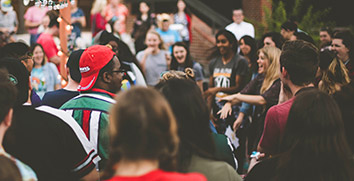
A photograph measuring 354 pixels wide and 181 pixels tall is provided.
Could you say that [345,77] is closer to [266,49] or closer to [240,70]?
[266,49]

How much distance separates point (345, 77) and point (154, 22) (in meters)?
9.34

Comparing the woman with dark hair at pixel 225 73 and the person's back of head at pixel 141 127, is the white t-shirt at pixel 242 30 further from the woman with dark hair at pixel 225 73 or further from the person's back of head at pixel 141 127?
the person's back of head at pixel 141 127

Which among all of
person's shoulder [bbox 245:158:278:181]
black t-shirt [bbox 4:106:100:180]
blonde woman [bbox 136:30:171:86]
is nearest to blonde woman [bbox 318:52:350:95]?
person's shoulder [bbox 245:158:278:181]

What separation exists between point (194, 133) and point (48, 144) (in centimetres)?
111

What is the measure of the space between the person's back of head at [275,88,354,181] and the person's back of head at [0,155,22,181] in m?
1.49

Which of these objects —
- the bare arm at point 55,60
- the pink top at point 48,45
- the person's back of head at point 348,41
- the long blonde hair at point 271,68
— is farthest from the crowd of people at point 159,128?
the pink top at point 48,45

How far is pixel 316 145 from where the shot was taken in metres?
2.72

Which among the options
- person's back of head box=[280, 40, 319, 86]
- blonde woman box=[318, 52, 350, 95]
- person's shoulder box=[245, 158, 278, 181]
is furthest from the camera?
blonde woman box=[318, 52, 350, 95]

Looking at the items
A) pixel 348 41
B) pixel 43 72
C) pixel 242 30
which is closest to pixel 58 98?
pixel 43 72

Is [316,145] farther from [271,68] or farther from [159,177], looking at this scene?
[271,68]

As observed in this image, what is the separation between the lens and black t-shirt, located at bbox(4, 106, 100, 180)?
10.1 feet

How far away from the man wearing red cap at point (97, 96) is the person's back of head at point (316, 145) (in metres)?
1.59

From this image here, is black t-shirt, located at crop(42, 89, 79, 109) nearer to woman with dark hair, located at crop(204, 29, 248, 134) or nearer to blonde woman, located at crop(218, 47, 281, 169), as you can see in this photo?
blonde woman, located at crop(218, 47, 281, 169)

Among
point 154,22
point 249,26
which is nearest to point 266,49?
point 249,26
